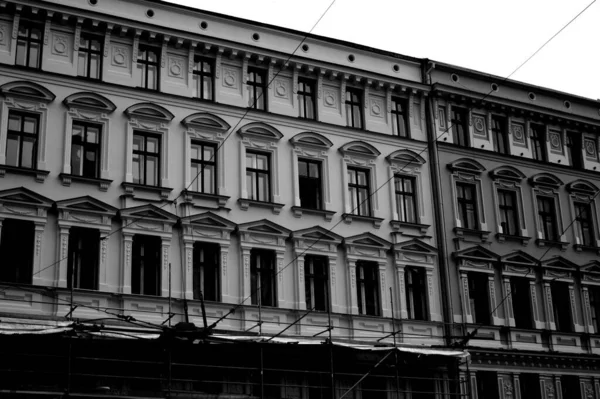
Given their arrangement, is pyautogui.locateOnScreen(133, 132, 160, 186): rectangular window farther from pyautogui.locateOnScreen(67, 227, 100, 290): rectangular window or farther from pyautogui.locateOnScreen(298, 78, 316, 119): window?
pyautogui.locateOnScreen(298, 78, 316, 119): window

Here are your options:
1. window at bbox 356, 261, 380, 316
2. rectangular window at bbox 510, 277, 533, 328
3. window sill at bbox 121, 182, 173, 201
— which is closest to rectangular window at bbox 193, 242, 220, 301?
window sill at bbox 121, 182, 173, 201

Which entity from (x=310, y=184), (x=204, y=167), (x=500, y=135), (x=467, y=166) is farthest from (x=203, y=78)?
(x=500, y=135)

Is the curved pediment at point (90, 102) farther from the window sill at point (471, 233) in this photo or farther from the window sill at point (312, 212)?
the window sill at point (471, 233)

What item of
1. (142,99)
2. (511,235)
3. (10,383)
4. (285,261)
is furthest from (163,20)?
(511,235)

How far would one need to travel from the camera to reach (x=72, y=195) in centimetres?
2730

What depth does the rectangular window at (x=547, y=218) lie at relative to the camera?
36.0 m

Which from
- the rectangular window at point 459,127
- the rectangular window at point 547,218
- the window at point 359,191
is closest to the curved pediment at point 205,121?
the window at point 359,191

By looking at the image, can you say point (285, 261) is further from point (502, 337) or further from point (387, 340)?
point (502, 337)

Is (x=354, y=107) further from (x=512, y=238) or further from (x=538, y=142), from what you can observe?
(x=538, y=142)

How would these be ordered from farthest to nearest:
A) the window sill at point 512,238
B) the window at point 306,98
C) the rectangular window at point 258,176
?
1. the window sill at point 512,238
2. the window at point 306,98
3. the rectangular window at point 258,176

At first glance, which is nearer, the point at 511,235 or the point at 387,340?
the point at 387,340

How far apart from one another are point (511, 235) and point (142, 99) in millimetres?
15257

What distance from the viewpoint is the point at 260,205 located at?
98.8 ft

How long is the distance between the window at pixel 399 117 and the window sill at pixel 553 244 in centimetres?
687
